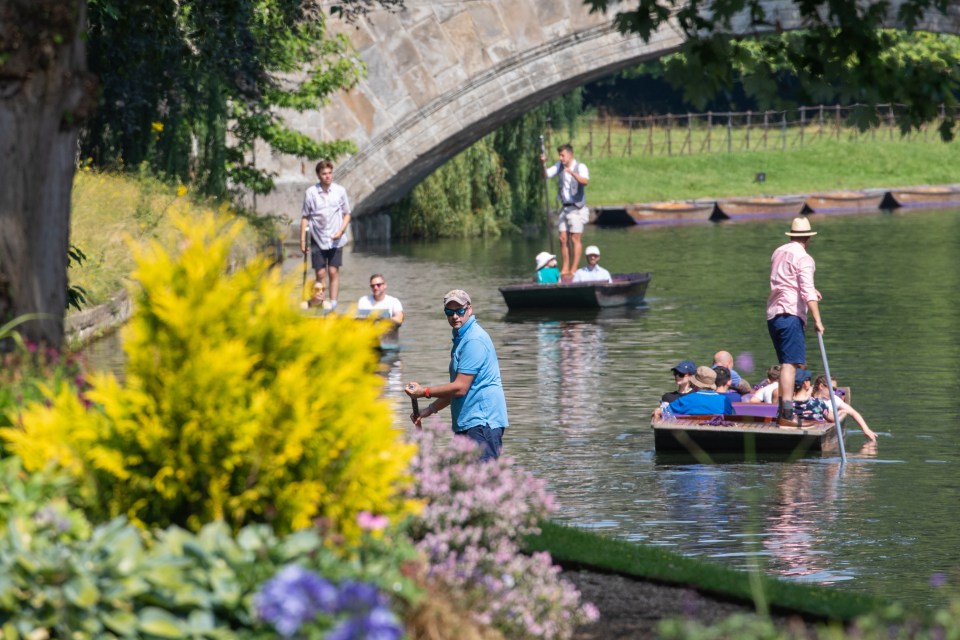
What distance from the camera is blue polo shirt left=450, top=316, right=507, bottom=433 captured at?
34.8 feet

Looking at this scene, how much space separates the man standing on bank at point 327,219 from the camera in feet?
68.4

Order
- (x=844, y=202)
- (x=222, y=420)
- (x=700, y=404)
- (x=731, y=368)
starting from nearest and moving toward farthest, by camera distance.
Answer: (x=222, y=420), (x=700, y=404), (x=731, y=368), (x=844, y=202)

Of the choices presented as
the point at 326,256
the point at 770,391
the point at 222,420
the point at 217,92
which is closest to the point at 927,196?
the point at 217,92

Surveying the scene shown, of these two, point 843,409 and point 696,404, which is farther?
point 843,409

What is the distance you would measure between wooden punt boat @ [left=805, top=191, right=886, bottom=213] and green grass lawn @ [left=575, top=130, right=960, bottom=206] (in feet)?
16.4

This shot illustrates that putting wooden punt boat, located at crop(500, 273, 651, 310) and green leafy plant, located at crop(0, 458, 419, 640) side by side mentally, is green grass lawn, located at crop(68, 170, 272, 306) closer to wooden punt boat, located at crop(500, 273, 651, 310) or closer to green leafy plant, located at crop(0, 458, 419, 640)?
wooden punt boat, located at crop(500, 273, 651, 310)

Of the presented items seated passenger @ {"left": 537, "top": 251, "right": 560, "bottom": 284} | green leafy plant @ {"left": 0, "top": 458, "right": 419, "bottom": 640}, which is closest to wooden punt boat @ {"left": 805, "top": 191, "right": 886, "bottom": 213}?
seated passenger @ {"left": 537, "top": 251, "right": 560, "bottom": 284}

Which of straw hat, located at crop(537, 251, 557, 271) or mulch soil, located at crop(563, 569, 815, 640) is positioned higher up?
straw hat, located at crop(537, 251, 557, 271)

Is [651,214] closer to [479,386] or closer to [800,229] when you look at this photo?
[800,229]

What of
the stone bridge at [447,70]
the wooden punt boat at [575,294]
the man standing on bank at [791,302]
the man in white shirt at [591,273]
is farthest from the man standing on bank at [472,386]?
the stone bridge at [447,70]

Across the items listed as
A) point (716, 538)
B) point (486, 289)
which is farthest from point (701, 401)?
point (486, 289)

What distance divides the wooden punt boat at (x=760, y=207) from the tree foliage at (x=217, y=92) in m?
18.2

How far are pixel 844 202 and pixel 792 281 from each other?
39688 millimetres

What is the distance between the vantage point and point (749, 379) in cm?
1794
